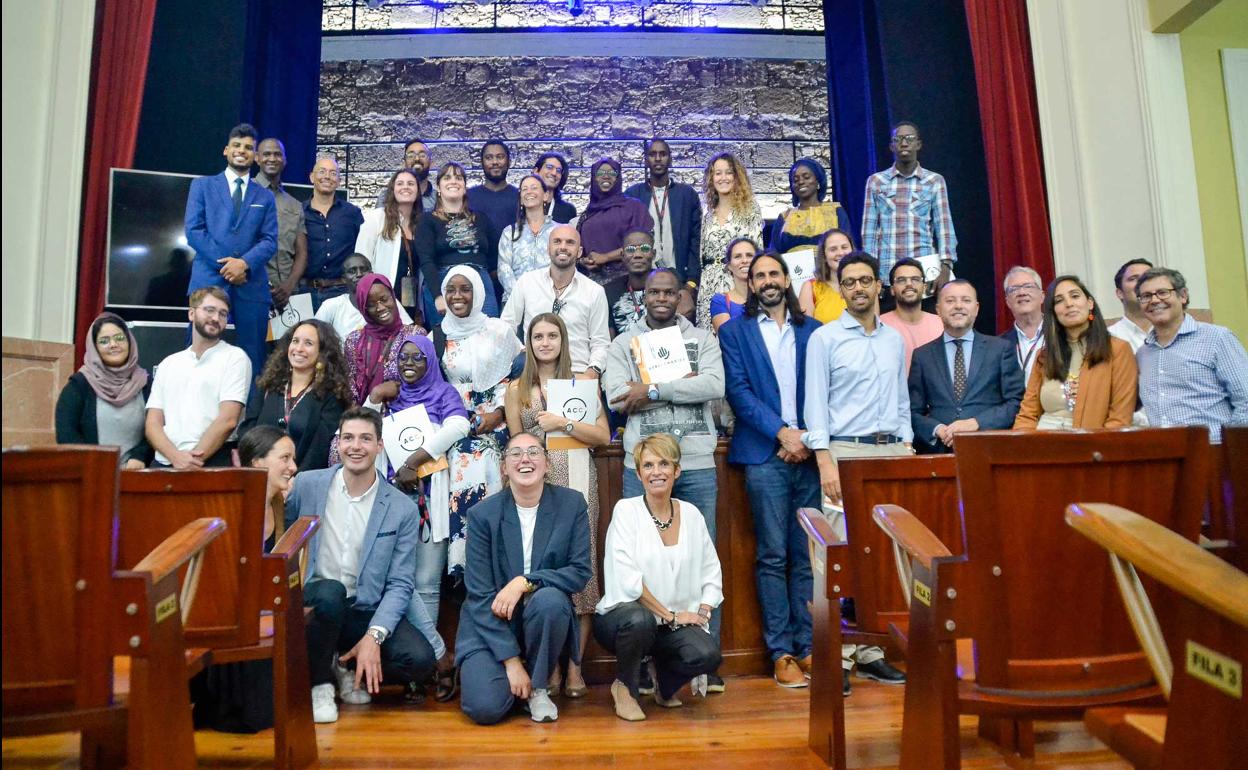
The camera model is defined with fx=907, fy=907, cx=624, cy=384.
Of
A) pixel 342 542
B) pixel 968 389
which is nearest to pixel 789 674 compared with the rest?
pixel 968 389

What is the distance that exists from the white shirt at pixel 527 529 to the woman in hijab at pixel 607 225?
177cm

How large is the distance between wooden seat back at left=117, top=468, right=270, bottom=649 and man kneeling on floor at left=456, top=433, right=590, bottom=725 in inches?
40.3

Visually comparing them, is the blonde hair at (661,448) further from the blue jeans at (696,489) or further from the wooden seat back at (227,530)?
the wooden seat back at (227,530)

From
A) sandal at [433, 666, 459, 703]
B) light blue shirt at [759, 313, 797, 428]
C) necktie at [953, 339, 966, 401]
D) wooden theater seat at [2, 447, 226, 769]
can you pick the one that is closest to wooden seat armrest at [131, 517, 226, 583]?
wooden theater seat at [2, 447, 226, 769]

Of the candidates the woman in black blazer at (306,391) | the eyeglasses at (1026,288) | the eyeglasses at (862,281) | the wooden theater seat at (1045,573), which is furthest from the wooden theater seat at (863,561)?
the woman in black blazer at (306,391)

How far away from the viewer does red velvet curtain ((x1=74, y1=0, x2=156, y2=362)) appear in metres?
5.39

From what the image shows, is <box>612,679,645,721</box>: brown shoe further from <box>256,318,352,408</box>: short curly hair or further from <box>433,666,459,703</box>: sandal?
<box>256,318,352,408</box>: short curly hair

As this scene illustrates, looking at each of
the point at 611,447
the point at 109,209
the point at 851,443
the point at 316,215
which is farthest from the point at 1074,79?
the point at 109,209

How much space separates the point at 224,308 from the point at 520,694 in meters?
2.17

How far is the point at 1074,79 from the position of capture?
520 centimetres

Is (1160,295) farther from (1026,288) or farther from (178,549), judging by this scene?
(178,549)

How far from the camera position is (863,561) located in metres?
2.41

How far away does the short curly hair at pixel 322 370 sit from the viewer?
3.92 meters

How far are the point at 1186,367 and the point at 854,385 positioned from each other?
47.0 inches
